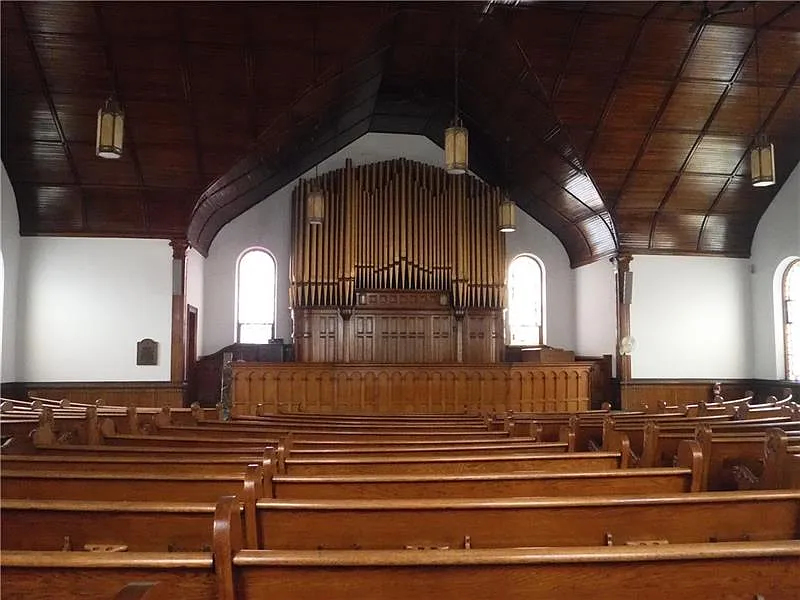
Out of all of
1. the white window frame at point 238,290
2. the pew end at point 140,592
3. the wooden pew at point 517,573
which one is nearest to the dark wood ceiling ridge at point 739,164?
the white window frame at point 238,290

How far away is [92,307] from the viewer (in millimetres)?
10617

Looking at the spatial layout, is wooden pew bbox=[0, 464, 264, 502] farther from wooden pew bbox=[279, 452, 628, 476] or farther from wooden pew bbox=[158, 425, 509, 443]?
→ wooden pew bbox=[158, 425, 509, 443]

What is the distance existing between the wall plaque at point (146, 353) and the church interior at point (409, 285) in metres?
0.04

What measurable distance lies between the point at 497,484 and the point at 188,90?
788cm

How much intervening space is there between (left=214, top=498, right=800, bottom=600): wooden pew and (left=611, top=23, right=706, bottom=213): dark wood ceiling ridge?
858 centimetres

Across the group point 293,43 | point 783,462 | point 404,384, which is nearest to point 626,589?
point 783,462

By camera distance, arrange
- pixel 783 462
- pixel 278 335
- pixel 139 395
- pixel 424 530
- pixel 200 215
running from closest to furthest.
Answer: pixel 424 530 < pixel 783 462 < pixel 139 395 < pixel 200 215 < pixel 278 335

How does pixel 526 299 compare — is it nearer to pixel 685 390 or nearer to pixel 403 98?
pixel 685 390

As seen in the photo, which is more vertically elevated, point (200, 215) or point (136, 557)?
point (200, 215)

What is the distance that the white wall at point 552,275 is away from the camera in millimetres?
13992

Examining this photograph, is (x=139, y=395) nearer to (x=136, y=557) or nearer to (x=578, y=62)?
(x=578, y=62)

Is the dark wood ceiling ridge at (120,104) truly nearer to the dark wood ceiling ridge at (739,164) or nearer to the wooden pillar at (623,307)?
the wooden pillar at (623,307)

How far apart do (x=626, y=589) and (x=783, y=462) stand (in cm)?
172

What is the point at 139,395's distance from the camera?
10.5 meters
